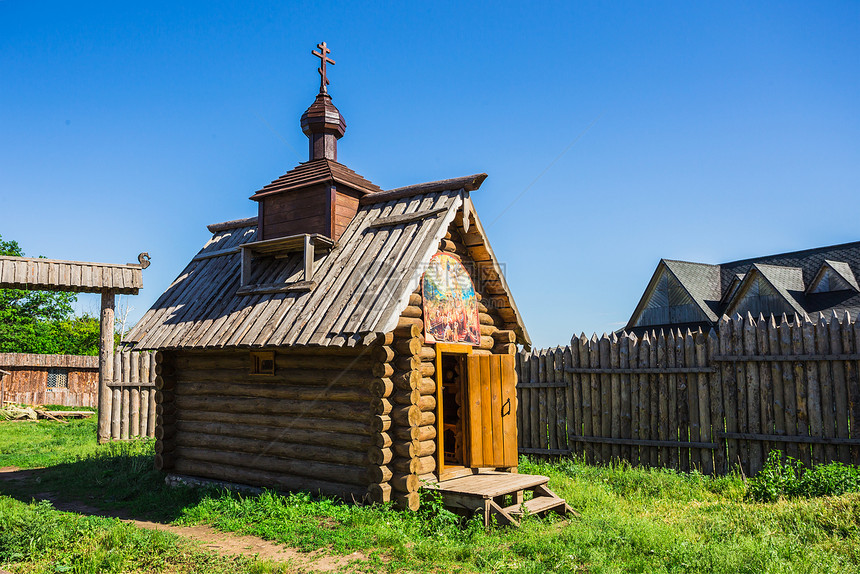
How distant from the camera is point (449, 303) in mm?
10125

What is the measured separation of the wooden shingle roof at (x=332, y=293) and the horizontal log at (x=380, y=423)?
1194 mm

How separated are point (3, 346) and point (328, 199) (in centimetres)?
4063

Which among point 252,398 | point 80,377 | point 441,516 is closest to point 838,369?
point 441,516

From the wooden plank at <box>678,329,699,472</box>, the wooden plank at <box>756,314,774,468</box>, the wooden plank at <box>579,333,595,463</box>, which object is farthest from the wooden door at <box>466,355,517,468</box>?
the wooden plank at <box>756,314,774,468</box>

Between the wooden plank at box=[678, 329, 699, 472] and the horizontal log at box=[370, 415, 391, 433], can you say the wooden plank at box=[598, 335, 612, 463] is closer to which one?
the wooden plank at box=[678, 329, 699, 472]


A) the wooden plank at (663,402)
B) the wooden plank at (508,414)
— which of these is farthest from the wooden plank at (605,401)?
the wooden plank at (508,414)

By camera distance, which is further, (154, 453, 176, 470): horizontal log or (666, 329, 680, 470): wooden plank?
(154, 453, 176, 470): horizontal log

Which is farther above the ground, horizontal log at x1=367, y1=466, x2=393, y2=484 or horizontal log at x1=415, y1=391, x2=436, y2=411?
horizontal log at x1=415, y1=391, x2=436, y2=411

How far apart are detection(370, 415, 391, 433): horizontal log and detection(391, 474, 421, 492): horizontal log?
72cm

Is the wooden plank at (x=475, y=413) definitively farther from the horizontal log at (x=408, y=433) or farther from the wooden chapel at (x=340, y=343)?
the horizontal log at (x=408, y=433)

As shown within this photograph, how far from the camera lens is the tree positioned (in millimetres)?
41062

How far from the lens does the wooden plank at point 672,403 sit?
11.1 m

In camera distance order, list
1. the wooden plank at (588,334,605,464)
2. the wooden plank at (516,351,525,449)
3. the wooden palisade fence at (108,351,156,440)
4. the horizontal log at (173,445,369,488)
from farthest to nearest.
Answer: the wooden palisade fence at (108,351,156,440)
the wooden plank at (516,351,525,449)
the wooden plank at (588,334,605,464)
the horizontal log at (173,445,369,488)

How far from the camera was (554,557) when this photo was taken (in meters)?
6.82
